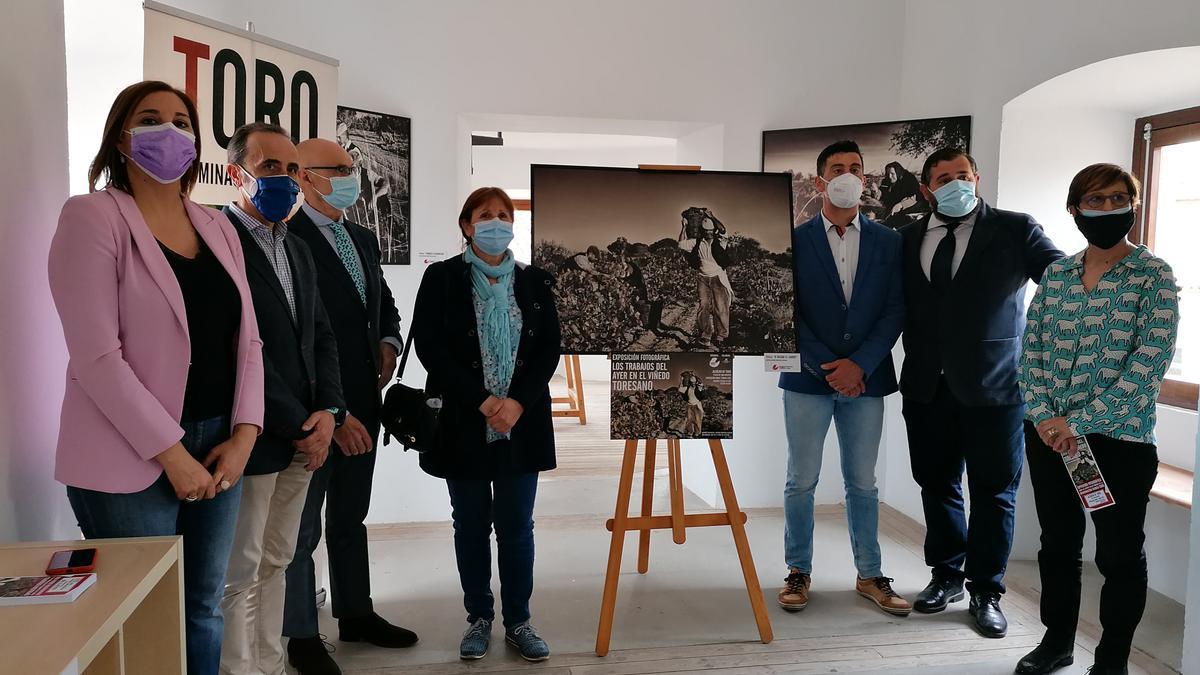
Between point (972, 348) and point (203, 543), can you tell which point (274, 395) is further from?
point (972, 348)

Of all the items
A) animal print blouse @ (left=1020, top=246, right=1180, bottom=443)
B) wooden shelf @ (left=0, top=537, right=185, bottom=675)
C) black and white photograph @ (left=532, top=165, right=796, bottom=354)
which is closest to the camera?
wooden shelf @ (left=0, top=537, right=185, bottom=675)

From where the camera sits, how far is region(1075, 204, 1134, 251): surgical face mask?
2.57 metres

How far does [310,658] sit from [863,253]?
246 centimetres

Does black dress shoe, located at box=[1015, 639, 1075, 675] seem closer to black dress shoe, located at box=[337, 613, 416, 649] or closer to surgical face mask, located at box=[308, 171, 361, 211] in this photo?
black dress shoe, located at box=[337, 613, 416, 649]

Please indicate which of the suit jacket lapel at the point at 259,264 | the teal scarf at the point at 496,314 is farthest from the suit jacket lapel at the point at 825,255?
the suit jacket lapel at the point at 259,264

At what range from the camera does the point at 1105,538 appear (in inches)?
103

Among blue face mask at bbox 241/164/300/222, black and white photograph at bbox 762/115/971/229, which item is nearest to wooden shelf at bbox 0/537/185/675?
blue face mask at bbox 241/164/300/222

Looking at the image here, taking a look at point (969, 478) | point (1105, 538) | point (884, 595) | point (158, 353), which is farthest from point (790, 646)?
point (158, 353)

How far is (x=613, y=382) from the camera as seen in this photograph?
302cm

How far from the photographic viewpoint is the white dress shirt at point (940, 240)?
3.19 metres

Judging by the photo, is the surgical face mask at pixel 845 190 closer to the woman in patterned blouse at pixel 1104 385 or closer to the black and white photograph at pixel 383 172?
the woman in patterned blouse at pixel 1104 385

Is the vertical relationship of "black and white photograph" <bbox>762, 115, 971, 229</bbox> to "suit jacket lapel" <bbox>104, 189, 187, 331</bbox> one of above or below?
above

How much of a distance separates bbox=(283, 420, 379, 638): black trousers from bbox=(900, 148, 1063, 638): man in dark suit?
2.09 m

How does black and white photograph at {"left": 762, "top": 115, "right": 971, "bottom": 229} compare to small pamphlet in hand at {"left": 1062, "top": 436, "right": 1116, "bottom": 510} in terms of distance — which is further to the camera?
black and white photograph at {"left": 762, "top": 115, "right": 971, "bottom": 229}
